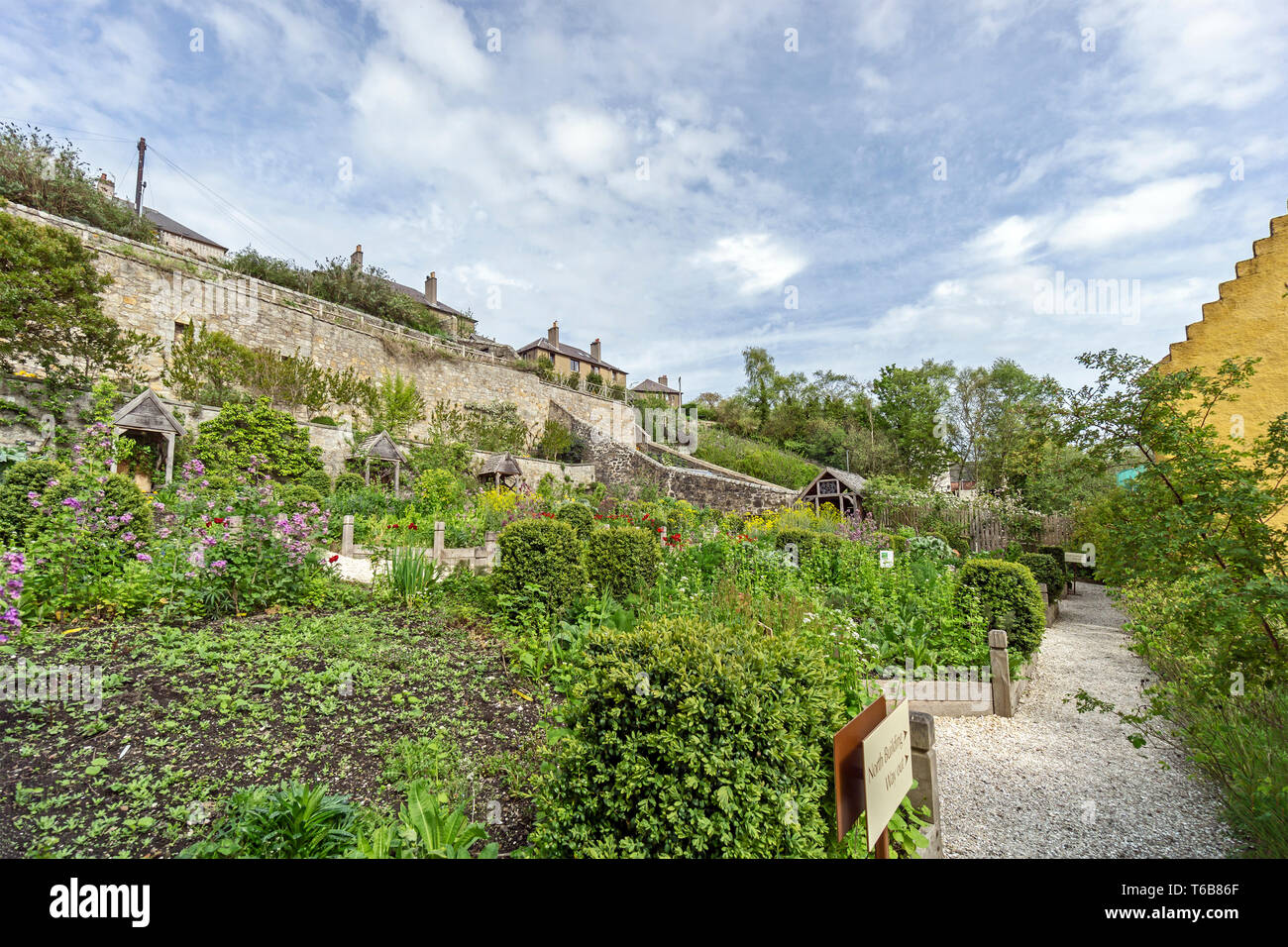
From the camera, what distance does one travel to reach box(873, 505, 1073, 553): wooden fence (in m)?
12.8

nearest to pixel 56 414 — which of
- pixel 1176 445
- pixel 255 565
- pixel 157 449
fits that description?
pixel 157 449

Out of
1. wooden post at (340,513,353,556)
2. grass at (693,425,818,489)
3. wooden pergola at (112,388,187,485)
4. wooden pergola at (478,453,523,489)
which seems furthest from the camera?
grass at (693,425,818,489)

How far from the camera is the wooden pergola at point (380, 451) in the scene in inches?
598

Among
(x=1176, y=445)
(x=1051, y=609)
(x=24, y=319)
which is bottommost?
(x=1051, y=609)

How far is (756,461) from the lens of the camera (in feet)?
90.2

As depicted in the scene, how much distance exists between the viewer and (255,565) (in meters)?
4.67

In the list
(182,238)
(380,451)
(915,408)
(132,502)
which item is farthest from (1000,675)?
(182,238)

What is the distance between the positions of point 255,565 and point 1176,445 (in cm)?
659

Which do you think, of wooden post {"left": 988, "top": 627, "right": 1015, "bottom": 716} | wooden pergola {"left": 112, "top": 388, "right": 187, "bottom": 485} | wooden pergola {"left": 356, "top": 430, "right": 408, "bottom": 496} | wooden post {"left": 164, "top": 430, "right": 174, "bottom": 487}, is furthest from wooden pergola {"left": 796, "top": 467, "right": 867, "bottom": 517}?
wooden pergola {"left": 112, "top": 388, "right": 187, "bottom": 485}

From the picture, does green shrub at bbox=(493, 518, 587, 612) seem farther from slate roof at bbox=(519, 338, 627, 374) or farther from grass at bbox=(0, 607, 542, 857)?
slate roof at bbox=(519, 338, 627, 374)

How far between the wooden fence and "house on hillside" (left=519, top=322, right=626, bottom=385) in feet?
86.4

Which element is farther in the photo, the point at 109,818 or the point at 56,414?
the point at 56,414
